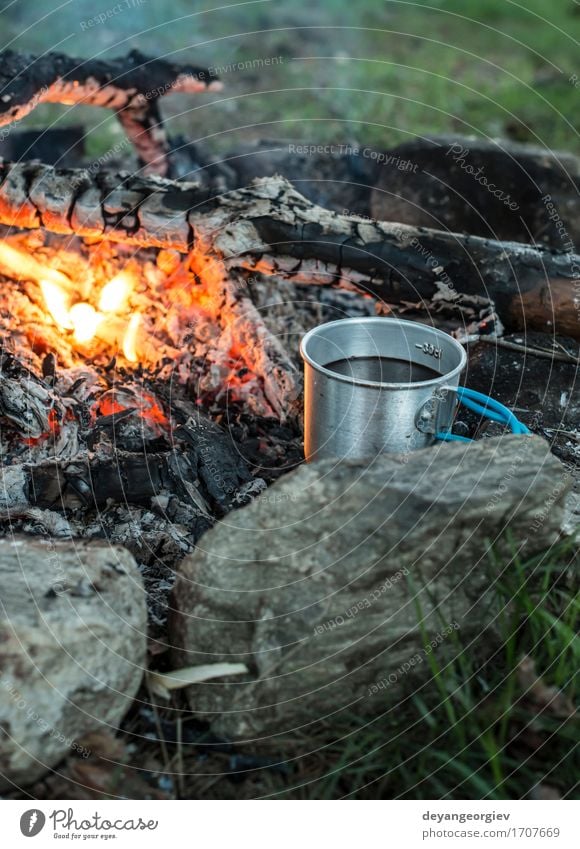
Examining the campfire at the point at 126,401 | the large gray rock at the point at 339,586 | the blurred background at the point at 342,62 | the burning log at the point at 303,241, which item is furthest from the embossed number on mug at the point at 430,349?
the blurred background at the point at 342,62

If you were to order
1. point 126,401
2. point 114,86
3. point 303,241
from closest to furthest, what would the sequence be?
point 126,401 < point 303,241 < point 114,86

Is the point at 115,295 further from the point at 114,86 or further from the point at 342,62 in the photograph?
the point at 342,62

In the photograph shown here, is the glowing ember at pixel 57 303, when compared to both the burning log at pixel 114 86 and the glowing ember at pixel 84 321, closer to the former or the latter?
the glowing ember at pixel 84 321

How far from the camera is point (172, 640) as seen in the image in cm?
241

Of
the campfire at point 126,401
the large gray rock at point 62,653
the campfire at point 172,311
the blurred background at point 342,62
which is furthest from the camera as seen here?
the blurred background at point 342,62

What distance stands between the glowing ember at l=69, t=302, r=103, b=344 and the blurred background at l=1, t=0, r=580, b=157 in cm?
281

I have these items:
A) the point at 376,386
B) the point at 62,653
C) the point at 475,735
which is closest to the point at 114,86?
the point at 376,386

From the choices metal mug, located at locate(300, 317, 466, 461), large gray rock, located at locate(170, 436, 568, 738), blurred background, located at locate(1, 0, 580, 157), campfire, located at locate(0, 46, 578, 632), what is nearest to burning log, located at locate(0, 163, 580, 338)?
campfire, located at locate(0, 46, 578, 632)

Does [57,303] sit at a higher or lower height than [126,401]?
higher

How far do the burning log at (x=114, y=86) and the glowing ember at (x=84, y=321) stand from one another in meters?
0.89

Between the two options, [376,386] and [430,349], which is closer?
[376,386]

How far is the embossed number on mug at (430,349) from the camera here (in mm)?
3289

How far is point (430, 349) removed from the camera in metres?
3.31

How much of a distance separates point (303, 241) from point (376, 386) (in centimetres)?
113
